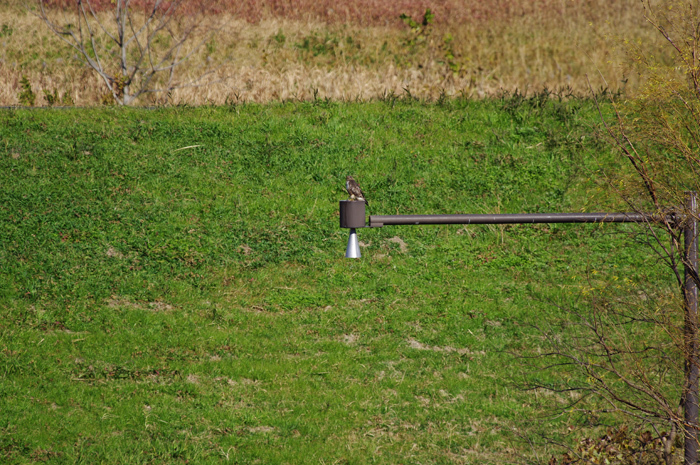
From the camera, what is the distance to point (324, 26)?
77.7 ft

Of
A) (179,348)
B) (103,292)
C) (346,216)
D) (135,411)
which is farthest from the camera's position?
(103,292)

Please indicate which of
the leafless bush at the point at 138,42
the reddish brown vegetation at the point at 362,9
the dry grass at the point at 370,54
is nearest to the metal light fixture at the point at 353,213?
the dry grass at the point at 370,54

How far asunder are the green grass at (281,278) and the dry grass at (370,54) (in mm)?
1652

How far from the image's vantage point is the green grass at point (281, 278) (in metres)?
8.66

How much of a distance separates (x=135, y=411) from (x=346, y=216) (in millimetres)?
4571

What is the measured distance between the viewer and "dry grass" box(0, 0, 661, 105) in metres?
18.9

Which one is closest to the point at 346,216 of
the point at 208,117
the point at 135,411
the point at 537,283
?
the point at 135,411

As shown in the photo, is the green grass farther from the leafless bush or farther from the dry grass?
the leafless bush

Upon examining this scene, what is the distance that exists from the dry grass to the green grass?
1652 millimetres

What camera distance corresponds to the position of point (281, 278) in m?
12.7

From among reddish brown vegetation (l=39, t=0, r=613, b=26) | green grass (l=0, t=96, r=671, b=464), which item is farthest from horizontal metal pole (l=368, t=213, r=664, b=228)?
reddish brown vegetation (l=39, t=0, r=613, b=26)

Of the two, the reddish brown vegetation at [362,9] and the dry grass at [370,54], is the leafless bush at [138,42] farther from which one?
the dry grass at [370,54]

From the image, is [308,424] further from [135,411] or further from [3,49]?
[3,49]

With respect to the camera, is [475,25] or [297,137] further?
[475,25]
